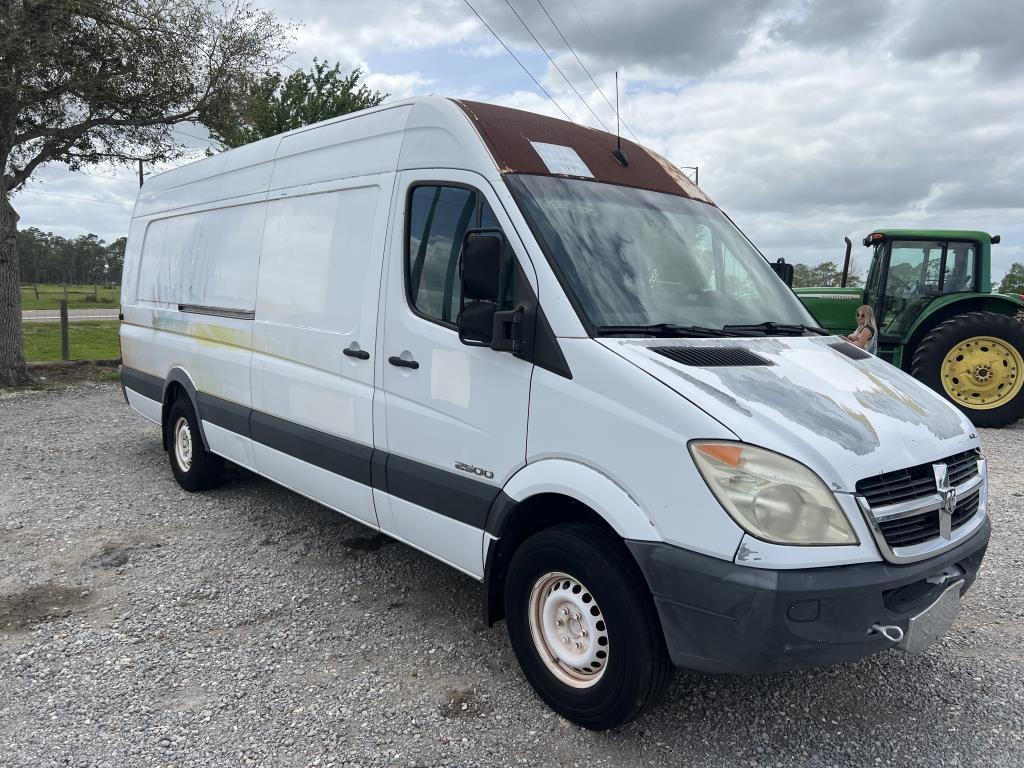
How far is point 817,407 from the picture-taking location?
2.65 meters

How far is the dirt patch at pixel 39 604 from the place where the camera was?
12.4ft

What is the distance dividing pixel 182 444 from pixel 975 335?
31.1 ft

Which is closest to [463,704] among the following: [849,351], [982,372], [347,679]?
[347,679]

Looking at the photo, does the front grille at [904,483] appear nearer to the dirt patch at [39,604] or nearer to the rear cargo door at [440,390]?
the rear cargo door at [440,390]

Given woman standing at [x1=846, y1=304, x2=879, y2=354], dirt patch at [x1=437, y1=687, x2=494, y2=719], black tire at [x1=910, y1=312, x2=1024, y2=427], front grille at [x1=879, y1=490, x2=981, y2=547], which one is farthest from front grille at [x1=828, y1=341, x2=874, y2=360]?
black tire at [x1=910, y1=312, x2=1024, y2=427]

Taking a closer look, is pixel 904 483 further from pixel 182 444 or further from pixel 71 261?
pixel 71 261

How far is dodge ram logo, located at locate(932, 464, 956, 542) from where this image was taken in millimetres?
2678

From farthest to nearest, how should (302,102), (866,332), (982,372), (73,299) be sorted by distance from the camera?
(73,299)
(302,102)
(982,372)
(866,332)

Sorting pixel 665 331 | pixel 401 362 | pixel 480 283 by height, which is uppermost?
pixel 480 283

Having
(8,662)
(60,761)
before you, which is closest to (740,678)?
(60,761)

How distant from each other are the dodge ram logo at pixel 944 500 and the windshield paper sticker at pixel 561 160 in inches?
77.9

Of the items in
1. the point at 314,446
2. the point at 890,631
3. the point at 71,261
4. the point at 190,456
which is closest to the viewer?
the point at 890,631

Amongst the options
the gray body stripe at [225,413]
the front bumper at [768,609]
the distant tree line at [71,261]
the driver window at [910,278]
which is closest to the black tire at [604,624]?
the front bumper at [768,609]

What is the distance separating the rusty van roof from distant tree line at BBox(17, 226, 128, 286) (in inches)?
3399
